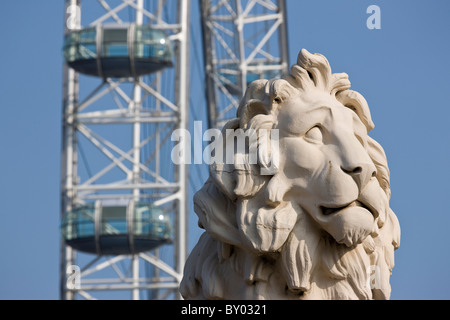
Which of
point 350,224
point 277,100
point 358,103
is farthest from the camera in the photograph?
point 358,103

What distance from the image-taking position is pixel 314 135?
5.48 meters

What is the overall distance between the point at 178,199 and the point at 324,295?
3222 cm

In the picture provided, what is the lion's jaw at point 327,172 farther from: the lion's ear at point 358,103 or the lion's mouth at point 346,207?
the lion's ear at point 358,103

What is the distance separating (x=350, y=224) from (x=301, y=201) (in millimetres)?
277

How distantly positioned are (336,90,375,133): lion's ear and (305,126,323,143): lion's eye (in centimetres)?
30

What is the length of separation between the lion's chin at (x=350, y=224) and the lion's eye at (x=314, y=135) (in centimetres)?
36

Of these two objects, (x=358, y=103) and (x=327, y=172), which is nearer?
(x=327, y=172)

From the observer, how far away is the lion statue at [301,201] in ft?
17.6

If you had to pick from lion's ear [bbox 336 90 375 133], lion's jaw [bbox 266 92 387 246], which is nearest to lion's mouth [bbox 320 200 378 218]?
lion's jaw [bbox 266 92 387 246]

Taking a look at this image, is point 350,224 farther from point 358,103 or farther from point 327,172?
point 358,103

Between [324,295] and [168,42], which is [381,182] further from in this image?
[168,42]

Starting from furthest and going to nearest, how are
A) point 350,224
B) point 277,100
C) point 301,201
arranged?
point 277,100 < point 301,201 < point 350,224

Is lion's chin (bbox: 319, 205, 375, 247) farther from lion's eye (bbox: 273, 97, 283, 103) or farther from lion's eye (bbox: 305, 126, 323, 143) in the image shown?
lion's eye (bbox: 273, 97, 283, 103)

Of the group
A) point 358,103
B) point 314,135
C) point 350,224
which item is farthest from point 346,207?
point 358,103
